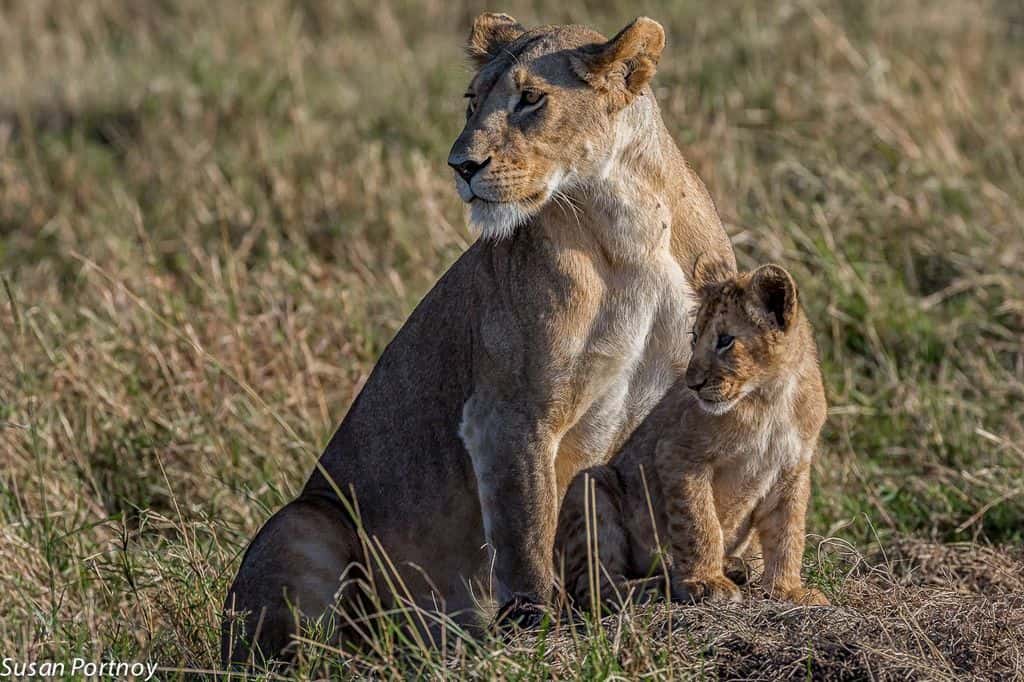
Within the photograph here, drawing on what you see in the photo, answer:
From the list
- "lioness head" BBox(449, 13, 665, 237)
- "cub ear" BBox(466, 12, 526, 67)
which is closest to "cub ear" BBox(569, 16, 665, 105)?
"lioness head" BBox(449, 13, 665, 237)

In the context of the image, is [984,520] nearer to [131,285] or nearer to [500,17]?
[500,17]

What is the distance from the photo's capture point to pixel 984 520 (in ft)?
20.5

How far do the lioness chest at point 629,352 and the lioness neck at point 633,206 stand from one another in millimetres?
70

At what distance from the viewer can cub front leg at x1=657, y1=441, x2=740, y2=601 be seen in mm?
4656

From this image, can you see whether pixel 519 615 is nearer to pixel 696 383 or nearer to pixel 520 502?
pixel 520 502

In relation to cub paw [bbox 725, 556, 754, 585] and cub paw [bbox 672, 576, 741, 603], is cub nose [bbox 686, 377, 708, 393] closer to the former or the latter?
cub paw [bbox 672, 576, 741, 603]

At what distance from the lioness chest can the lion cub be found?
167 millimetres

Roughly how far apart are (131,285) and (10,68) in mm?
5904

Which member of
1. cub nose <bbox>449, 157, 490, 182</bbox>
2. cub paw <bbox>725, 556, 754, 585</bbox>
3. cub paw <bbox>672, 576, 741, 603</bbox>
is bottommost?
cub paw <bbox>725, 556, 754, 585</bbox>

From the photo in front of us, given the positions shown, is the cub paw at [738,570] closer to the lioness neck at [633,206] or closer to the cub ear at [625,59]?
the lioness neck at [633,206]

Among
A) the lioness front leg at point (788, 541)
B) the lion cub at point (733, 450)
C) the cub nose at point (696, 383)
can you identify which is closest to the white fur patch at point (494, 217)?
the lion cub at point (733, 450)

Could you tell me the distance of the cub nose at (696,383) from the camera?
14.9 ft

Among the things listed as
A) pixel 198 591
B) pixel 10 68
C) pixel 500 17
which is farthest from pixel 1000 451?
pixel 10 68

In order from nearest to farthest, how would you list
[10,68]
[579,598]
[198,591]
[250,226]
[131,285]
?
[579,598] → [198,591] → [131,285] → [250,226] → [10,68]
